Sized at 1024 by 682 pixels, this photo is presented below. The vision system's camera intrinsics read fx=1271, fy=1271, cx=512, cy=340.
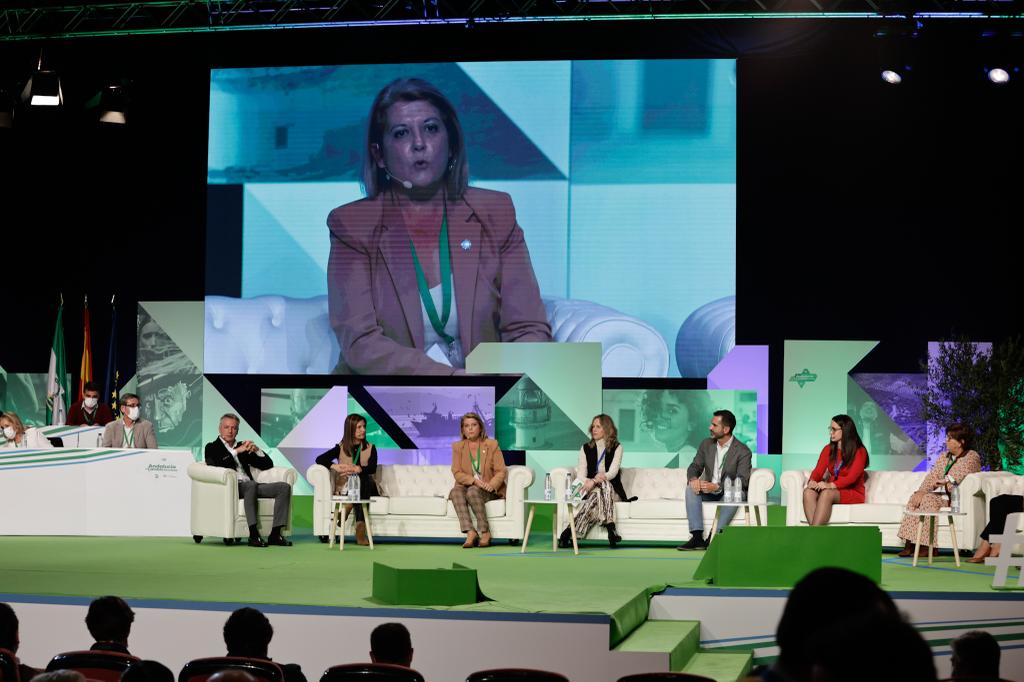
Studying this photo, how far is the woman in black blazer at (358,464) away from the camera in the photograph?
934 cm

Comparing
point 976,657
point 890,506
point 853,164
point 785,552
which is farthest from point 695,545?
point 976,657

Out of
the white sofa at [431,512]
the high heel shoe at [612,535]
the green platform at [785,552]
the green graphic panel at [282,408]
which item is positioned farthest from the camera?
the green graphic panel at [282,408]

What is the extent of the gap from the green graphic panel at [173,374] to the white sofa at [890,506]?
532cm

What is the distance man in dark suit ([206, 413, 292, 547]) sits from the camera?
30.0 ft

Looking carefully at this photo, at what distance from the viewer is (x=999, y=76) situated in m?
10.7

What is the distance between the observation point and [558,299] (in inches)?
428

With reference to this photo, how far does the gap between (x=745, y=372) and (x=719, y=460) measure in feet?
5.40

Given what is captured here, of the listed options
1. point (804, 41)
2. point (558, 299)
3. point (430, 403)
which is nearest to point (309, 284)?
point (430, 403)

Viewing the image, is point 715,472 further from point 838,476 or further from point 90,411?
point 90,411

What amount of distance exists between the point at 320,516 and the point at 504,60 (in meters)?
4.30

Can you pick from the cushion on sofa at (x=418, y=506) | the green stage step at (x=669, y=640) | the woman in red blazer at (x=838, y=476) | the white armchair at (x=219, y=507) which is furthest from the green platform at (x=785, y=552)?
the white armchair at (x=219, y=507)

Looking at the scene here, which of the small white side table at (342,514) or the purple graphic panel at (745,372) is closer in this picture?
the small white side table at (342,514)

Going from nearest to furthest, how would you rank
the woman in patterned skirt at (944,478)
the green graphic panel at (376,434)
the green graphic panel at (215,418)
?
the woman in patterned skirt at (944,478) → the green graphic panel at (376,434) → the green graphic panel at (215,418)

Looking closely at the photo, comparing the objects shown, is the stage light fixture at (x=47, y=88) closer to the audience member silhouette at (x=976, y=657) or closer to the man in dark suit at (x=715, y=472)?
the man in dark suit at (x=715, y=472)
